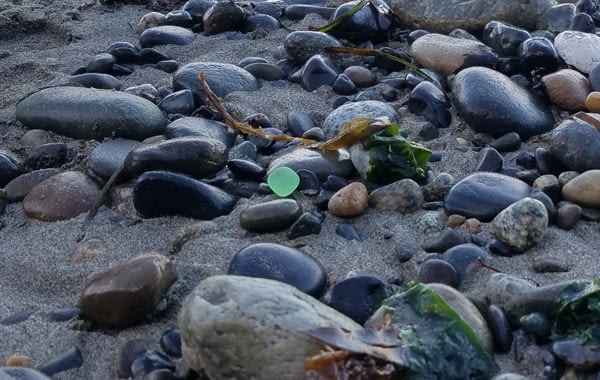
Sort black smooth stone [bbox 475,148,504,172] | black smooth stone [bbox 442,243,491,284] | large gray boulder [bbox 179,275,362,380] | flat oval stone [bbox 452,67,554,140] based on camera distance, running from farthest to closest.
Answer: flat oval stone [bbox 452,67,554,140]
black smooth stone [bbox 475,148,504,172]
black smooth stone [bbox 442,243,491,284]
large gray boulder [bbox 179,275,362,380]

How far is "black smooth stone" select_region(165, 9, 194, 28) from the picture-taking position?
4.68 m

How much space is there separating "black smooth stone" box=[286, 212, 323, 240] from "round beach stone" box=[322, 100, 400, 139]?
0.70 meters

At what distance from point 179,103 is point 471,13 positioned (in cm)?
168

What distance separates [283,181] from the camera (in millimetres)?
2838

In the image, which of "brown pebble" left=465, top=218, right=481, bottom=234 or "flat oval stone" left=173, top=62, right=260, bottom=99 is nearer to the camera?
"brown pebble" left=465, top=218, right=481, bottom=234

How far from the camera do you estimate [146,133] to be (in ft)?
10.6

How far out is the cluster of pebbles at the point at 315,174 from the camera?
1.89 meters

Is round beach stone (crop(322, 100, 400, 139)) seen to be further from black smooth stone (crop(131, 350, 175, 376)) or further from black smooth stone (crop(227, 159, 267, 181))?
black smooth stone (crop(131, 350, 175, 376))

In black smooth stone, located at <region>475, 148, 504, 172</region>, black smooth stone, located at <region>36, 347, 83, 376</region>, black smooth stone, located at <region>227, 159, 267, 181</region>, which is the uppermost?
black smooth stone, located at <region>475, 148, 504, 172</region>

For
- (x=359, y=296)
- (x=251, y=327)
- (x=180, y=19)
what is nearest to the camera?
(x=251, y=327)

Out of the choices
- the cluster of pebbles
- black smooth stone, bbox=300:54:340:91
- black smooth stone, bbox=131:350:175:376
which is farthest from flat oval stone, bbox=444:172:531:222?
black smooth stone, bbox=300:54:340:91

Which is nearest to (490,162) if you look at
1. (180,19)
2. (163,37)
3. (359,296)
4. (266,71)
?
(359,296)

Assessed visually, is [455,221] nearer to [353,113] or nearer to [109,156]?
[353,113]

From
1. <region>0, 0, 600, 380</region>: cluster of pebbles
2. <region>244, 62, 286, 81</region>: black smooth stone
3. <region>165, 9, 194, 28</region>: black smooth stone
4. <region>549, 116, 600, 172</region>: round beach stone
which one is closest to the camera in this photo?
<region>0, 0, 600, 380</region>: cluster of pebbles
